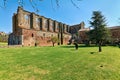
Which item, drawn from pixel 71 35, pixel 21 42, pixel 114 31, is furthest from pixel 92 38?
pixel 71 35

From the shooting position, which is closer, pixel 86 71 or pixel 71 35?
pixel 86 71

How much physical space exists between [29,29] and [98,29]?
22.0 metres

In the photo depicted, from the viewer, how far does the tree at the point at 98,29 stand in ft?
157

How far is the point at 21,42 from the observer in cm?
4647

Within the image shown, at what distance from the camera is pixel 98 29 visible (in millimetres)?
48375

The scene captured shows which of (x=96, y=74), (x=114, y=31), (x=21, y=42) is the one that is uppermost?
(x=114, y=31)

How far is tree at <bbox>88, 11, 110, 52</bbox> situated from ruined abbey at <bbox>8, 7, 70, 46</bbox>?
17548 millimetres

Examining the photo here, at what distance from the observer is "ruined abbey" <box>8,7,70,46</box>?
47.5 m

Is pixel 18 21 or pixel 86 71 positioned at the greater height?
pixel 18 21

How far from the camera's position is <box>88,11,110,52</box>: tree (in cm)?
4800

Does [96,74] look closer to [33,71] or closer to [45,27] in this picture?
[33,71]

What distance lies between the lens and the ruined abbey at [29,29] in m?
47.5

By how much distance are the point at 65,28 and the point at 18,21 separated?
34048 mm

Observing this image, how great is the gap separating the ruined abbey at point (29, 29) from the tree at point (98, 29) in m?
17.5
